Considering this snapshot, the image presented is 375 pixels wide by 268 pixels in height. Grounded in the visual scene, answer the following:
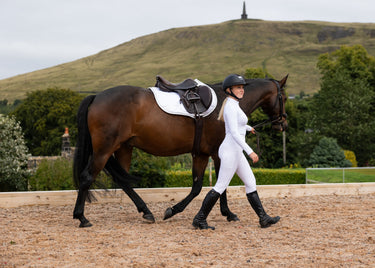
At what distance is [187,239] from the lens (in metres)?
5.67

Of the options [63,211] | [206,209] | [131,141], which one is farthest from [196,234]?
[63,211]

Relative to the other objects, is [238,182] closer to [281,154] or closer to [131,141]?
[131,141]

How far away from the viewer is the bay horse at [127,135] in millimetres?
6500

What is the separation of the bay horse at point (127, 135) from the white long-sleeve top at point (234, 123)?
0.74m

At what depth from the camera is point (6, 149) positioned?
26328 mm

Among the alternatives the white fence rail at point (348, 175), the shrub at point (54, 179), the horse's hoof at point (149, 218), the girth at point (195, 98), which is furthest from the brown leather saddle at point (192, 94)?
the white fence rail at point (348, 175)

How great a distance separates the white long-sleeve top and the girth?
69 cm

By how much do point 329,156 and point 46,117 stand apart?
37.0 meters

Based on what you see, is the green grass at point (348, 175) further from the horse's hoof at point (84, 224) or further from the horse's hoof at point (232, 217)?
the horse's hoof at point (84, 224)

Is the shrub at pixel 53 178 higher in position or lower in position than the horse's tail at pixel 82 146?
lower

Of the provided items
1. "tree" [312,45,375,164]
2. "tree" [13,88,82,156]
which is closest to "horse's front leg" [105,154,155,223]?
"tree" [312,45,375,164]

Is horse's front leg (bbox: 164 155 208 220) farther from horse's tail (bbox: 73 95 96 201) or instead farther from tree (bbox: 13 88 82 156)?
tree (bbox: 13 88 82 156)

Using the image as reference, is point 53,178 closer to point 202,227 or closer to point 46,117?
point 202,227

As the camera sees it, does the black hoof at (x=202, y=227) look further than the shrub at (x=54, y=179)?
No
